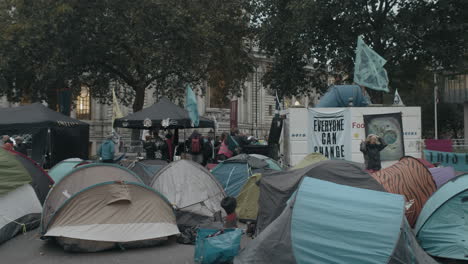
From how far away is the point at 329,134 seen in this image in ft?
48.6

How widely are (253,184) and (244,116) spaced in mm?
49919

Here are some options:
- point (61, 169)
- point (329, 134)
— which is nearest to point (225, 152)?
point (329, 134)

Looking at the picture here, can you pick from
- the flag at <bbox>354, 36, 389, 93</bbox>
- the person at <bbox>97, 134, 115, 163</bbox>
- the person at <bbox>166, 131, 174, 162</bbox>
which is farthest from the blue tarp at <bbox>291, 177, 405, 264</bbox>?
the person at <bbox>166, 131, 174, 162</bbox>

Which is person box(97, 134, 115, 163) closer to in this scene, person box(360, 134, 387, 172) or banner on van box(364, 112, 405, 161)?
person box(360, 134, 387, 172)

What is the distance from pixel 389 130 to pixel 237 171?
490 centimetres

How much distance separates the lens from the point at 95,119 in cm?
4925

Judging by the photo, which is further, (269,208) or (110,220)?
(269,208)

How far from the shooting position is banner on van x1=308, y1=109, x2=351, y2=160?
14.8m

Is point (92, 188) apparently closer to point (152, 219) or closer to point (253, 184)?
point (152, 219)

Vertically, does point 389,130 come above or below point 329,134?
above

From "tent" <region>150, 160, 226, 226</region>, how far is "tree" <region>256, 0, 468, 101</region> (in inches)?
598

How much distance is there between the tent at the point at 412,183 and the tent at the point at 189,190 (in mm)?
3448

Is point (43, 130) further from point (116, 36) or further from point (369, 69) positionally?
point (369, 69)

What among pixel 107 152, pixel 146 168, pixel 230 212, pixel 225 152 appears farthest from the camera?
pixel 225 152
